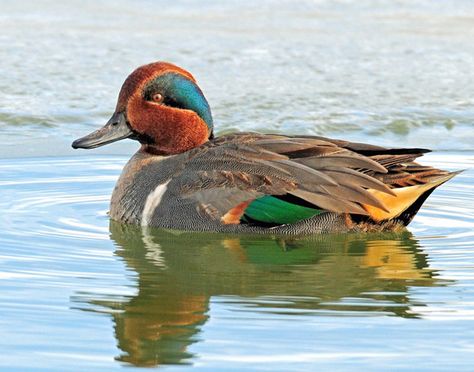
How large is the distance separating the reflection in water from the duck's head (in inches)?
27.6

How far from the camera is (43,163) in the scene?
1027 centimetres

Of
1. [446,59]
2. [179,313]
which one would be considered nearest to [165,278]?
[179,313]

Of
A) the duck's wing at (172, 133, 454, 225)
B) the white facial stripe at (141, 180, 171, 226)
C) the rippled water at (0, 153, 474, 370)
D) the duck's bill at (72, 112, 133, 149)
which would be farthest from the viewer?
the duck's bill at (72, 112, 133, 149)

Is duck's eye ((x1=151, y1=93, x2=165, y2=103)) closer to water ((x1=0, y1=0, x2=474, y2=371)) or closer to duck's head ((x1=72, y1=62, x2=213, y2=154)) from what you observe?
duck's head ((x1=72, y1=62, x2=213, y2=154))

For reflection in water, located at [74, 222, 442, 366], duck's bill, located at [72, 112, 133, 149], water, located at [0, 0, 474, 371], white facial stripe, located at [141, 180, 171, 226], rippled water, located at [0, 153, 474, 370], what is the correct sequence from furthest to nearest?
duck's bill, located at [72, 112, 133, 149] < white facial stripe, located at [141, 180, 171, 226] < reflection in water, located at [74, 222, 442, 366] < water, located at [0, 0, 474, 371] < rippled water, located at [0, 153, 474, 370]

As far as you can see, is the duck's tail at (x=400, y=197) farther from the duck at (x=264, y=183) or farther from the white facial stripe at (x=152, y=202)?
the white facial stripe at (x=152, y=202)

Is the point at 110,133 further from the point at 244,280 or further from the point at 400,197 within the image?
the point at 244,280

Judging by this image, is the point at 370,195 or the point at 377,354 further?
the point at 370,195

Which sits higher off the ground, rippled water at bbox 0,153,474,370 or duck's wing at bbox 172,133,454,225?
duck's wing at bbox 172,133,454,225

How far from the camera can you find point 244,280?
7.01 metres

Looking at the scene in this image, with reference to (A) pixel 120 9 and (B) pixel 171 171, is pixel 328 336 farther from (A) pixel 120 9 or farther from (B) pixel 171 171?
(A) pixel 120 9

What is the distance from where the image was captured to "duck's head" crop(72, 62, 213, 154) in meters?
8.81

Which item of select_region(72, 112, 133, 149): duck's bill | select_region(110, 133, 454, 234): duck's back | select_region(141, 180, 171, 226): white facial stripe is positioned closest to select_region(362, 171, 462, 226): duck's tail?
select_region(110, 133, 454, 234): duck's back

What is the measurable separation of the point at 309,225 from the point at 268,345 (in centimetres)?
265
